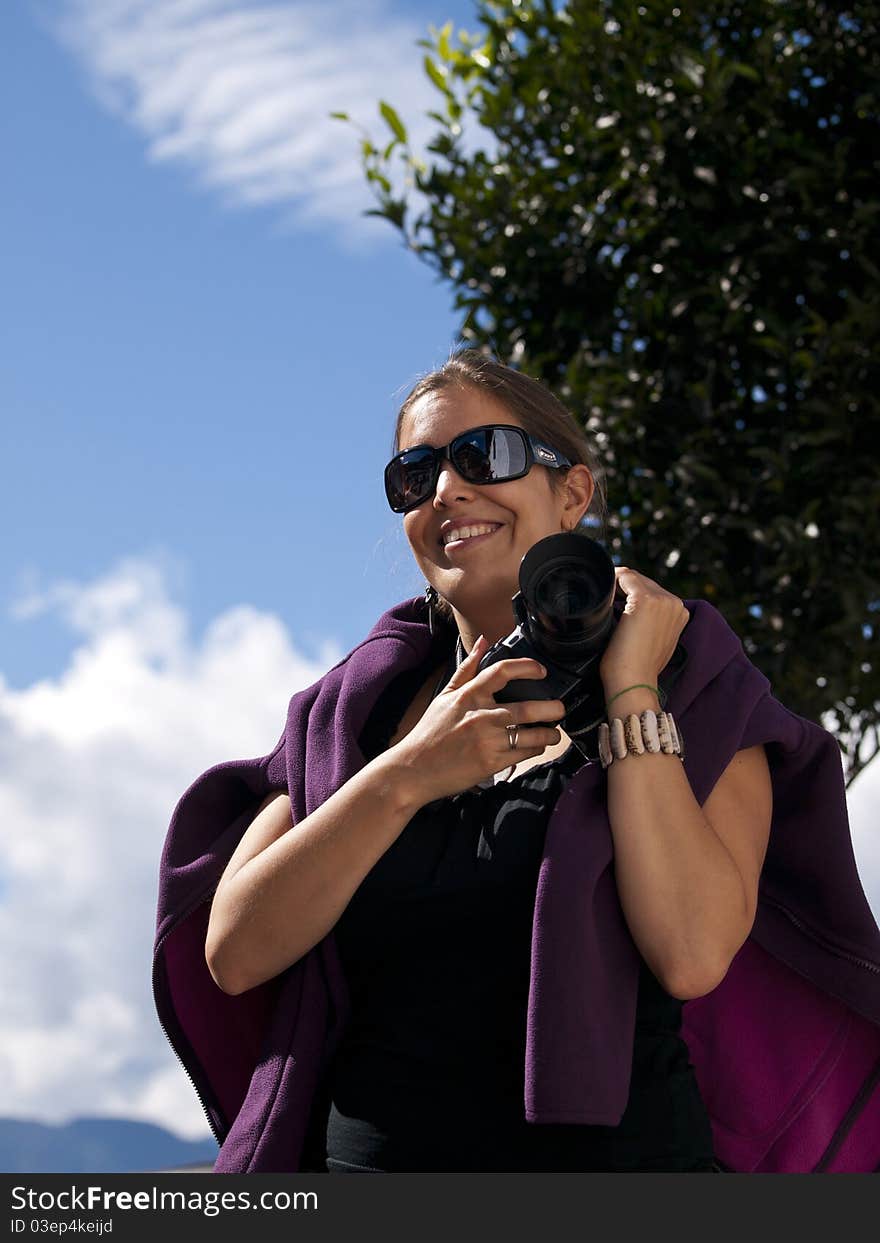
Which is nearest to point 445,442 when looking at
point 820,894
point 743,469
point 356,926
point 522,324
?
point 356,926

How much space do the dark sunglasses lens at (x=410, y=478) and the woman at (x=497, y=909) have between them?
0.17 feet

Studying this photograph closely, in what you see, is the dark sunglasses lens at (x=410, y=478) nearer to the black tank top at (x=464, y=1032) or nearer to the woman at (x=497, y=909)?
the woman at (x=497, y=909)

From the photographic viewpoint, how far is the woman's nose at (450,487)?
221 cm

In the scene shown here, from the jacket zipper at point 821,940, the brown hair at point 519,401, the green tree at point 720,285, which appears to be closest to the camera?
the jacket zipper at point 821,940

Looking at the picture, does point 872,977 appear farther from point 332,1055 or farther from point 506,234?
point 506,234

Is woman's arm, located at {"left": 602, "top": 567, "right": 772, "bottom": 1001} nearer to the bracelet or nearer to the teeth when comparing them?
the bracelet

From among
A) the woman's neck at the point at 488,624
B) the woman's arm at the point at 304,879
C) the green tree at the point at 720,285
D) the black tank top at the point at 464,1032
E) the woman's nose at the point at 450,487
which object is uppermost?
the green tree at the point at 720,285

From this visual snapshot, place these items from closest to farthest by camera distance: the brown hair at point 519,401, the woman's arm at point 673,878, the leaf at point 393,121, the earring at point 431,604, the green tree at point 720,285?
the woman's arm at point 673,878 < the brown hair at point 519,401 < the earring at point 431,604 < the green tree at point 720,285 < the leaf at point 393,121

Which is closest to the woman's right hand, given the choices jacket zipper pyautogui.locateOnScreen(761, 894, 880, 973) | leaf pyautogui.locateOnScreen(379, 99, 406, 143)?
jacket zipper pyautogui.locateOnScreen(761, 894, 880, 973)

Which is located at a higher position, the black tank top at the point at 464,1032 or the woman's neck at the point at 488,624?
the woman's neck at the point at 488,624

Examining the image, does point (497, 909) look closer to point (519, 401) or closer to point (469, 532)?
point (469, 532)

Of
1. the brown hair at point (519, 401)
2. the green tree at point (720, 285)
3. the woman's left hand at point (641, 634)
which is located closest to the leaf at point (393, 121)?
the green tree at point (720, 285)

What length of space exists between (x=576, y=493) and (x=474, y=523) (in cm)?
27

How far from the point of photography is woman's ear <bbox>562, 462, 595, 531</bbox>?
7.77ft
